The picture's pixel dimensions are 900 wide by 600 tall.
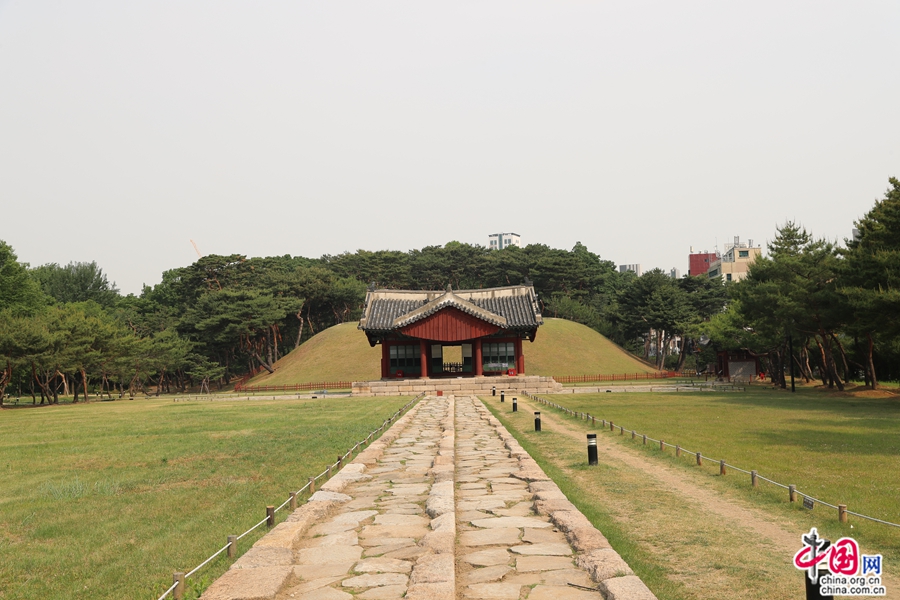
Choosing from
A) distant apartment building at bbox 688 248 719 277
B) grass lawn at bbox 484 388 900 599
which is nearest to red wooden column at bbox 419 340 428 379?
grass lawn at bbox 484 388 900 599

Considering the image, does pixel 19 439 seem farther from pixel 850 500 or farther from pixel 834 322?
pixel 834 322

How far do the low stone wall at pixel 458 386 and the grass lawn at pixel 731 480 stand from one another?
17.1 m

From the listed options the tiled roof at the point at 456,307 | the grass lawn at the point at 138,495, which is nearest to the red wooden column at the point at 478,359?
the tiled roof at the point at 456,307

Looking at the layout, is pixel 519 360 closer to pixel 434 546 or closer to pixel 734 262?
pixel 434 546

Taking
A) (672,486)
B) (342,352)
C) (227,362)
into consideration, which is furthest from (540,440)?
(227,362)

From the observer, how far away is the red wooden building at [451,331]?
48.2m

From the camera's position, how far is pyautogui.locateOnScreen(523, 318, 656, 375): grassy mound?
65.8 m

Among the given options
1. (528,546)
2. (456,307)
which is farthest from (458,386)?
(528,546)

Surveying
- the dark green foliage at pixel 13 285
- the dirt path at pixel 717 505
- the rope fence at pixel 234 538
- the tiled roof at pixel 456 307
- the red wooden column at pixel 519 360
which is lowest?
the dirt path at pixel 717 505

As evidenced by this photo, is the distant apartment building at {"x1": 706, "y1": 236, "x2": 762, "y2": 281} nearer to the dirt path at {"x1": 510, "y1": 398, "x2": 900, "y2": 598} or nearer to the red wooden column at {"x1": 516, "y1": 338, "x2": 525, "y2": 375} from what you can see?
the red wooden column at {"x1": 516, "y1": 338, "x2": 525, "y2": 375}

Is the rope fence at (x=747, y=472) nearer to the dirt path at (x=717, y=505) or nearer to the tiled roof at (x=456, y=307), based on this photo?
the dirt path at (x=717, y=505)

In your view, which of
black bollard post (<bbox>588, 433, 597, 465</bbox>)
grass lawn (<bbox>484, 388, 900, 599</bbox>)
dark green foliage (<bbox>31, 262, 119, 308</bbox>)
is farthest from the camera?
dark green foliage (<bbox>31, 262, 119, 308</bbox>)

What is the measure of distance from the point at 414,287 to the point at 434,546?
92.9 metres

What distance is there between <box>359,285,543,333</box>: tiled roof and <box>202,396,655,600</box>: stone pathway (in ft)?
113
